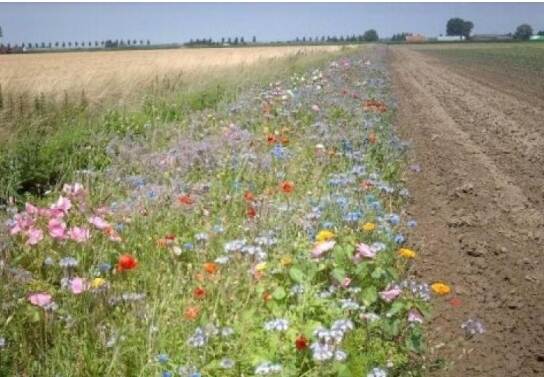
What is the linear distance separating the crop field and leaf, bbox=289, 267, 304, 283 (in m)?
0.01

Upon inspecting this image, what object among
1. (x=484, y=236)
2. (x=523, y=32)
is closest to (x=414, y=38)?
(x=523, y=32)

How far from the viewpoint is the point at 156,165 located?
579 cm

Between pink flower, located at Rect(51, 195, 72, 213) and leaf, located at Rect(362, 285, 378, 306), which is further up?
pink flower, located at Rect(51, 195, 72, 213)

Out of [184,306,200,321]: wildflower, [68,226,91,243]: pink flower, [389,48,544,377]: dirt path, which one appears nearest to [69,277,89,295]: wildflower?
[68,226,91,243]: pink flower

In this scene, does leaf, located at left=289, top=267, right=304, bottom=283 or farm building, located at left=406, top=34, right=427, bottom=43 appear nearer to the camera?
leaf, located at left=289, top=267, right=304, bottom=283

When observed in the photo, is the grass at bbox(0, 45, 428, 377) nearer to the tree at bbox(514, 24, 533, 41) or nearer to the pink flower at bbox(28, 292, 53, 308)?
the pink flower at bbox(28, 292, 53, 308)

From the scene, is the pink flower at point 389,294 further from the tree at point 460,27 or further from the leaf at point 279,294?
the tree at point 460,27

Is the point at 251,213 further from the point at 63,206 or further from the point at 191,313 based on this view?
the point at 191,313

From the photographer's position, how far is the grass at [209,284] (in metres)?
2.85

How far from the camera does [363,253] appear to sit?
3467mm

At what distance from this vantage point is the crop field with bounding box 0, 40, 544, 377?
9.63 feet

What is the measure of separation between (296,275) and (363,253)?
17.0 inches

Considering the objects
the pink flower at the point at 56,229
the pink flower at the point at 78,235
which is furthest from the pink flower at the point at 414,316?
the pink flower at the point at 56,229

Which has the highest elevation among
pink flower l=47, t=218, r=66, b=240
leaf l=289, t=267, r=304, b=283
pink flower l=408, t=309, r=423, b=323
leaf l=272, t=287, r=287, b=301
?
pink flower l=47, t=218, r=66, b=240
